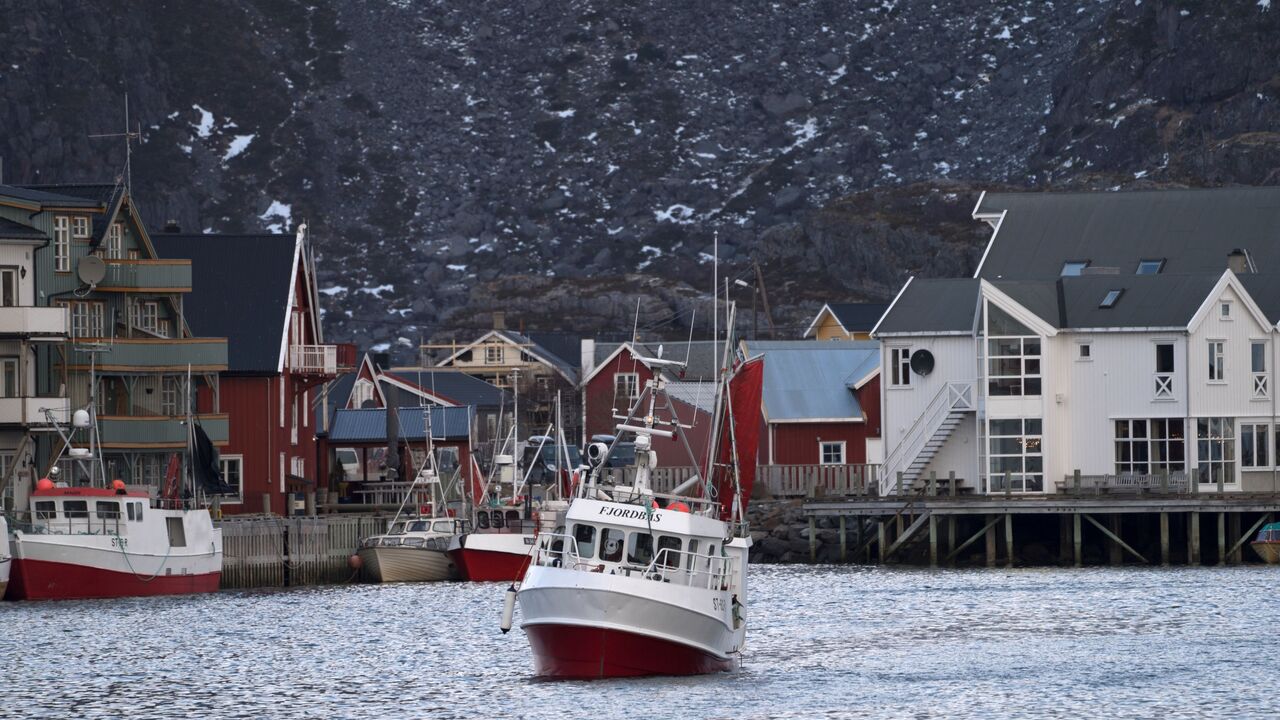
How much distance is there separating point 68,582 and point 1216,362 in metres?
40.0

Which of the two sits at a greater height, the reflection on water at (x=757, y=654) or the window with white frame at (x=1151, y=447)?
the window with white frame at (x=1151, y=447)

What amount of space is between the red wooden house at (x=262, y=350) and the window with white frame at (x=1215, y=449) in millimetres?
31525

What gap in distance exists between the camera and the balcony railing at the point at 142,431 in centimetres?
8281

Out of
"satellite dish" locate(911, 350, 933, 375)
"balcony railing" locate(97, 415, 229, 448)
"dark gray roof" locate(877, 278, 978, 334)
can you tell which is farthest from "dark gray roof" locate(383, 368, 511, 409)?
"balcony railing" locate(97, 415, 229, 448)

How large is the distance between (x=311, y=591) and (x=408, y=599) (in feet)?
16.1

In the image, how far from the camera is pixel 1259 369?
8912cm

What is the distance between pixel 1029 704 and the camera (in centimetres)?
4938

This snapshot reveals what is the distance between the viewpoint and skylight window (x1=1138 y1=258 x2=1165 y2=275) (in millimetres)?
95688

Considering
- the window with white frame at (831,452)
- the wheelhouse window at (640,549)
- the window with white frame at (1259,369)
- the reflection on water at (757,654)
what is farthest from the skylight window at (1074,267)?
the wheelhouse window at (640,549)

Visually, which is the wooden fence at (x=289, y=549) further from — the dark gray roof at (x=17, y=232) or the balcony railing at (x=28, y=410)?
the dark gray roof at (x=17, y=232)

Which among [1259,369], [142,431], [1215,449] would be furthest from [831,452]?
[142,431]

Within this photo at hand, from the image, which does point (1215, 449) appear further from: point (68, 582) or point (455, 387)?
point (455, 387)

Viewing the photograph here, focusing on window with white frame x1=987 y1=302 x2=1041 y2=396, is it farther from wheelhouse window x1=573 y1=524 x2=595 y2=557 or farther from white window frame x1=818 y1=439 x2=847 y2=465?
wheelhouse window x1=573 y1=524 x2=595 y2=557

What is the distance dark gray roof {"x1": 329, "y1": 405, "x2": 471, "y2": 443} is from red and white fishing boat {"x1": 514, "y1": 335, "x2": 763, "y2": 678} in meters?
48.5
